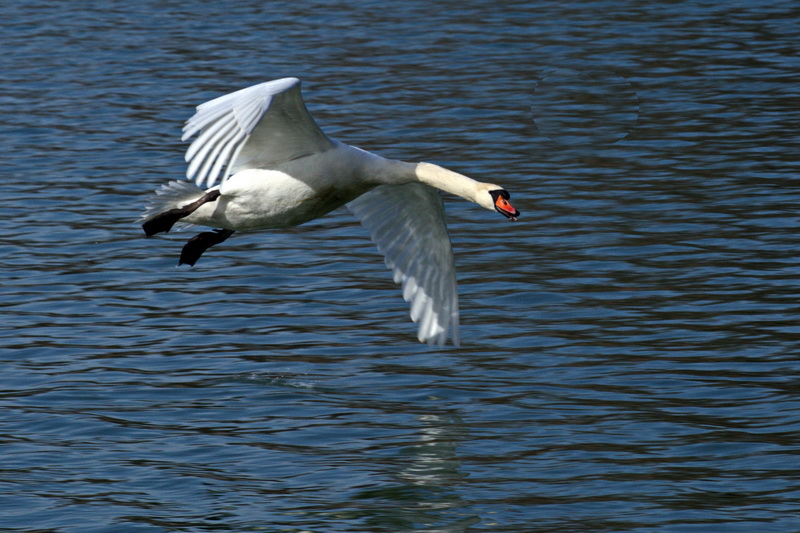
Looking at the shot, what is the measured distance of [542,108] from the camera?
826 inches

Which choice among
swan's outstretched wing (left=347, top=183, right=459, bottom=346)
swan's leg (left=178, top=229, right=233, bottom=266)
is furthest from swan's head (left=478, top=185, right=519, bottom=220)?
swan's leg (left=178, top=229, right=233, bottom=266)

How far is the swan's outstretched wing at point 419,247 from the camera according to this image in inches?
448

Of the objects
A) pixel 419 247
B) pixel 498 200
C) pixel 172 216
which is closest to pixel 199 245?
pixel 172 216

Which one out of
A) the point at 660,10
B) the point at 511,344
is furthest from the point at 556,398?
the point at 660,10

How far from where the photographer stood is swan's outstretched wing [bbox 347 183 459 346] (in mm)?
11367

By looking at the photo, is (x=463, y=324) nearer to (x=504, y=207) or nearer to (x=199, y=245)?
(x=199, y=245)

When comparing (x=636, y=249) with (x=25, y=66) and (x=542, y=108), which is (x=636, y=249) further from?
(x=25, y=66)

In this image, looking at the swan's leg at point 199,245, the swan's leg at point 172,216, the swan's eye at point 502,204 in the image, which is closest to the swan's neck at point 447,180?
the swan's eye at point 502,204

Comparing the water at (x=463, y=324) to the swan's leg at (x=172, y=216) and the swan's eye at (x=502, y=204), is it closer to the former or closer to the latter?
the swan's leg at (x=172, y=216)

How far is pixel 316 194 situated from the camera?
10297mm

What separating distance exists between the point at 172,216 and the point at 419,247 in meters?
1.95

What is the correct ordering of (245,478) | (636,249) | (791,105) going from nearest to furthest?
(245,478), (636,249), (791,105)

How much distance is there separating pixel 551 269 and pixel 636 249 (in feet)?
3.31

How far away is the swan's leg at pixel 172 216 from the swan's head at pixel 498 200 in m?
1.85
